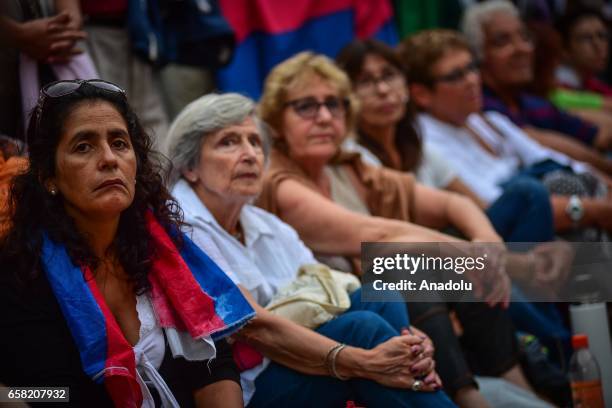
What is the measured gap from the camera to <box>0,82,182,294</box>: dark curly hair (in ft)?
9.05

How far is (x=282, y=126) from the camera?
460cm

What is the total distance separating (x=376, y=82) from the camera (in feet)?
17.5

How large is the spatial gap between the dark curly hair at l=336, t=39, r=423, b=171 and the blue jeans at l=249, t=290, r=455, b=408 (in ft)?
6.75

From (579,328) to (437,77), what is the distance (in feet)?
6.84

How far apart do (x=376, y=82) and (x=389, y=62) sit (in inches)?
6.1

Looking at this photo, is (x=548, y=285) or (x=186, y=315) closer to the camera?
(x=186, y=315)

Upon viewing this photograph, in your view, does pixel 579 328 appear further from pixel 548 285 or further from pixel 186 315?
pixel 186 315

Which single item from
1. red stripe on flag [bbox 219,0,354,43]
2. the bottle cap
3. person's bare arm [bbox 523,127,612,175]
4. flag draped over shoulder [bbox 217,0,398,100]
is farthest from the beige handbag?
person's bare arm [bbox 523,127,612,175]

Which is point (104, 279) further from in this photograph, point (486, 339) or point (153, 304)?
point (486, 339)

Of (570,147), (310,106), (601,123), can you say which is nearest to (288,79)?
(310,106)

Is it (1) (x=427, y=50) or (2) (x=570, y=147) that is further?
(2) (x=570, y=147)

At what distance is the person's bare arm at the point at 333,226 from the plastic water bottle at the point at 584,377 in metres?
0.69

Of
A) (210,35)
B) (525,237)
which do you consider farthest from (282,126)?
(525,237)

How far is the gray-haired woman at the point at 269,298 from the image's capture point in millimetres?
3303
